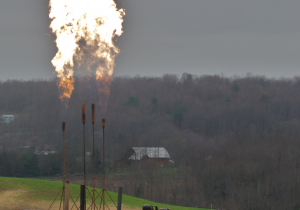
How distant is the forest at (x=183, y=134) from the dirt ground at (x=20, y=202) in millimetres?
33455

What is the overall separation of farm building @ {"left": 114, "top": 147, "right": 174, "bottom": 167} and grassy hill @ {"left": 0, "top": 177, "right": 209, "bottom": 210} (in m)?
49.5

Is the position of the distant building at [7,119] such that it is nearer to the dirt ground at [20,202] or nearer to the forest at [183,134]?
the forest at [183,134]

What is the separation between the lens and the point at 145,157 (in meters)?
85.4

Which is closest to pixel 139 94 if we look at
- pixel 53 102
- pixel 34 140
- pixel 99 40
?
pixel 53 102

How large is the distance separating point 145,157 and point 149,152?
14.7 feet

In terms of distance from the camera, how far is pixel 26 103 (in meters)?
118

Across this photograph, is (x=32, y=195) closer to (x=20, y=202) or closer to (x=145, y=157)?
(x=20, y=202)

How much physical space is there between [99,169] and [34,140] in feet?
110

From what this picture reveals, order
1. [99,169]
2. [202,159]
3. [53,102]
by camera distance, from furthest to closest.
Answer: [53,102] → [202,159] → [99,169]

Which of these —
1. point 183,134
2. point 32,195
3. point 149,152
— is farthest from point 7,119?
point 32,195

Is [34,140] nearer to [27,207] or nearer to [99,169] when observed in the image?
[99,169]

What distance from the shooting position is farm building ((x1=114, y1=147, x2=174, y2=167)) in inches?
3248

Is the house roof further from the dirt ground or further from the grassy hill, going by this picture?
the dirt ground

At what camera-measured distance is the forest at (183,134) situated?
67.7 meters
